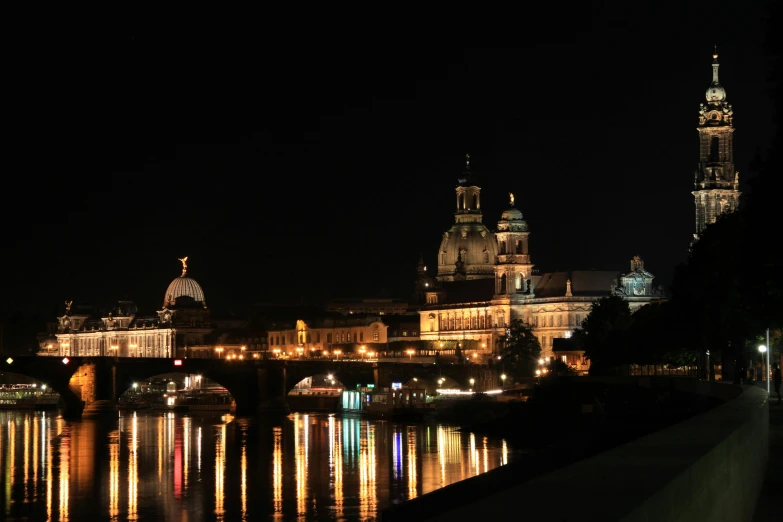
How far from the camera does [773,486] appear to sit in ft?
68.3

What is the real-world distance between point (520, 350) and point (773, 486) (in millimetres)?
144024

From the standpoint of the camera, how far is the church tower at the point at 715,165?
135250 millimetres

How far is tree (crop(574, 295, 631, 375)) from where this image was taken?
98.9m

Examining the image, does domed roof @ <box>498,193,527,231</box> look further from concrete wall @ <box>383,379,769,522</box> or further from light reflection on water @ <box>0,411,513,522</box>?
concrete wall @ <box>383,379,769,522</box>

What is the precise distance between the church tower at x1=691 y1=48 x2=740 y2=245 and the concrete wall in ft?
388

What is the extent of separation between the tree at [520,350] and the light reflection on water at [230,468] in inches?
2164

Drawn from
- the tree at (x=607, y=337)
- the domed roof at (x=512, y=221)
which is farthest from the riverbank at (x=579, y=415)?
the domed roof at (x=512, y=221)

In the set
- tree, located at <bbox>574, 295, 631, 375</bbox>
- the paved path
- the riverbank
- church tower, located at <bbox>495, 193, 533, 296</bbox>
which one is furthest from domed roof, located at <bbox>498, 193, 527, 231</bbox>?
the paved path

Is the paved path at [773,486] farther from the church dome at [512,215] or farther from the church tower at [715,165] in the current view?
the church dome at [512,215]

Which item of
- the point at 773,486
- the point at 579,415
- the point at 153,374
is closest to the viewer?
the point at 773,486

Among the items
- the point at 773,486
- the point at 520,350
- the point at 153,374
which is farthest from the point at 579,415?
the point at 520,350

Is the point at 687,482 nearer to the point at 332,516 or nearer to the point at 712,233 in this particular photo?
the point at 332,516


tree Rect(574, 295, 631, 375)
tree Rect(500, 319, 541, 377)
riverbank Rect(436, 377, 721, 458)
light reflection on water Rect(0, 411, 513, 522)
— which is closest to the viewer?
light reflection on water Rect(0, 411, 513, 522)

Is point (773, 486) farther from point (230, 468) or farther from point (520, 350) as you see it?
point (520, 350)
